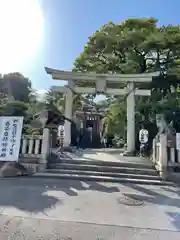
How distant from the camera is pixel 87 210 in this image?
3975 millimetres

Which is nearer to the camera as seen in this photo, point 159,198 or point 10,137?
point 159,198

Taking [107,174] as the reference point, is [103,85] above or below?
above

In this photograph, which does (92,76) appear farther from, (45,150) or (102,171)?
(102,171)

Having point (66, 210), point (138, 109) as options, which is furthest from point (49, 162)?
point (138, 109)

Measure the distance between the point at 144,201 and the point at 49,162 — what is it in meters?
3.76

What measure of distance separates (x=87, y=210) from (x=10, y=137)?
4130 mm

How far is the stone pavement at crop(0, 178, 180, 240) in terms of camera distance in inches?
123

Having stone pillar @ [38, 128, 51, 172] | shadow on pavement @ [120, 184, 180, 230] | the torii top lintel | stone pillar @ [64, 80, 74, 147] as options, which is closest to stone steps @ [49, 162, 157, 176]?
stone pillar @ [38, 128, 51, 172]

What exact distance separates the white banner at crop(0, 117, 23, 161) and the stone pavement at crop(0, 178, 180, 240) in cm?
117

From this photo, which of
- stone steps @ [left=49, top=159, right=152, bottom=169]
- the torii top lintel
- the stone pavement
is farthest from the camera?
the torii top lintel

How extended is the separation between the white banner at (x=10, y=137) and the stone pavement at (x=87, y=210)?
1169 millimetres

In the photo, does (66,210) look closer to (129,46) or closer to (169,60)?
(129,46)

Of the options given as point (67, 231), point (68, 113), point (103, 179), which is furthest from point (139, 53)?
point (67, 231)

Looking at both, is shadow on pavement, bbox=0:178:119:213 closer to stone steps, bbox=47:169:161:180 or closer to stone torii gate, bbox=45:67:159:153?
stone steps, bbox=47:169:161:180
